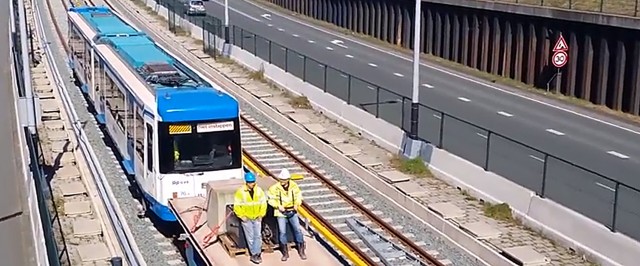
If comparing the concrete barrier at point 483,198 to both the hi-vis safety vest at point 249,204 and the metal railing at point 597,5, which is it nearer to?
the hi-vis safety vest at point 249,204

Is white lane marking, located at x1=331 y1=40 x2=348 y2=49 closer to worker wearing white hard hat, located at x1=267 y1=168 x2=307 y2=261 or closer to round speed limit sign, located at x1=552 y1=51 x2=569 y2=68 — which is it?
round speed limit sign, located at x1=552 y1=51 x2=569 y2=68

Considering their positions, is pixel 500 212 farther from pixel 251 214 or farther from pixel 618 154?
pixel 618 154

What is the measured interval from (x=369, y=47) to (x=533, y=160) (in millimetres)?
31117

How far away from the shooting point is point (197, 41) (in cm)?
5031

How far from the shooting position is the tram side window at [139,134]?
65.7 ft

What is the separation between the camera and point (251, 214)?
1495 cm

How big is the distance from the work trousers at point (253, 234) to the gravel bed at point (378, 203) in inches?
204

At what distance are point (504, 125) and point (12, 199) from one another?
15.9m

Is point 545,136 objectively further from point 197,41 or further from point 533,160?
point 197,41

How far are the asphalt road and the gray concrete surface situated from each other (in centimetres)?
1118

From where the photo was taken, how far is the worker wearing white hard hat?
15.1 metres

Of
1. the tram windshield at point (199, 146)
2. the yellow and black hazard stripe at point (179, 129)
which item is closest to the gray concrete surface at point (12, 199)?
the tram windshield at point (199, 146)

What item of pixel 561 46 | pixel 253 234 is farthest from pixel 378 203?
pixel 561 46

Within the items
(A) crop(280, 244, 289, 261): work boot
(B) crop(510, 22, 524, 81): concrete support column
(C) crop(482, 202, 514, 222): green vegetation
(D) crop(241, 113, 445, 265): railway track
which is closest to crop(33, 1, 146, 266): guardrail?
(A) crop(280, 244, 289, 261): work boot
